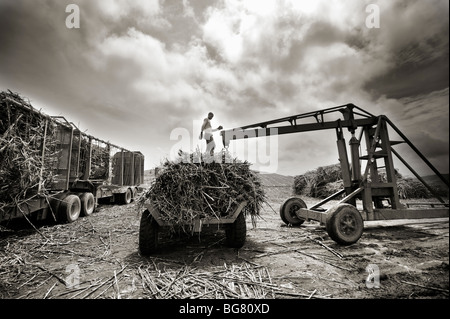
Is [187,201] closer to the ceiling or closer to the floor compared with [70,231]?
closer to the ceiling

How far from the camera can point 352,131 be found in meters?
5.80

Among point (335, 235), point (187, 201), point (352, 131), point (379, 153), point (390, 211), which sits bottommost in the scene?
point (335, 235)

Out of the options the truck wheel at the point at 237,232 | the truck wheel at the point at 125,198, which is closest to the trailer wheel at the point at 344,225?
the truck wheel at the point at 237,232

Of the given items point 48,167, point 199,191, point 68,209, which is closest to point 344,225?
point 199,191

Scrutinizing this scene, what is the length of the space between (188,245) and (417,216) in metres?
5.78

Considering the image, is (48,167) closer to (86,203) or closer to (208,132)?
(86,203)

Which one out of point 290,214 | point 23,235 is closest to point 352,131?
point 290,214

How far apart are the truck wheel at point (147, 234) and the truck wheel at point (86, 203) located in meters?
5.79

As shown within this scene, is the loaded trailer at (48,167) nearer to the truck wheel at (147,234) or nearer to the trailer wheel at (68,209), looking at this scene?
the trailer wheel at (68,209)

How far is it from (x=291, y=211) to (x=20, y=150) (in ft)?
25.3

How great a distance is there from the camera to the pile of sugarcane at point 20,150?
16.0 feet

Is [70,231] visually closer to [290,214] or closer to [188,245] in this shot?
[188,245]

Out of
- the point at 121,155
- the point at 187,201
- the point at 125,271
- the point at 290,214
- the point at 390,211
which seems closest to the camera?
the point at 125,271

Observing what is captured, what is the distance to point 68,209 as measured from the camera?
6609mm
